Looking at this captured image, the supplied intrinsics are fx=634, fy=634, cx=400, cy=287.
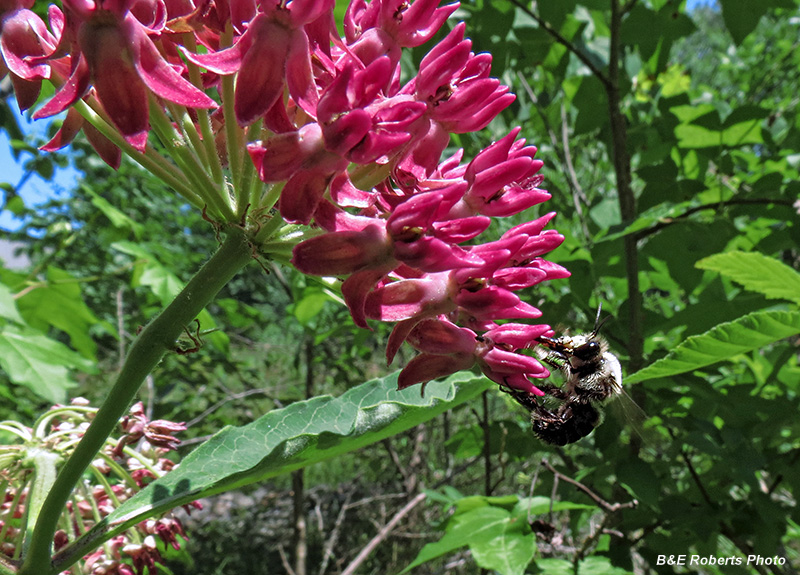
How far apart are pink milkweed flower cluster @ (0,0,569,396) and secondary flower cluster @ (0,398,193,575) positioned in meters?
0.70

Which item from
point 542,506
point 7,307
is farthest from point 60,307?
point 542,506

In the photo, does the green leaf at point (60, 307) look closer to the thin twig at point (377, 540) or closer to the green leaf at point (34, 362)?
the green leaf at point (34, 362)

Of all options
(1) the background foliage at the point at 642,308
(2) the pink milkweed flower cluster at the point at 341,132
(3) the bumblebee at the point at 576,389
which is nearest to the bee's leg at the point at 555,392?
(3) the bumblebee at the point at 576,389

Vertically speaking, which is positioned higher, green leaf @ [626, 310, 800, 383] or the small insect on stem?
green leaf @ [626, 310, 800, 383]

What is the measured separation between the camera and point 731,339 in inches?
64.6

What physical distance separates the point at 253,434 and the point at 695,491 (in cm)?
208

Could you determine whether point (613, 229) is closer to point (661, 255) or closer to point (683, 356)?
point (661, 255)

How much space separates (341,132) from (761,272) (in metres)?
1.42

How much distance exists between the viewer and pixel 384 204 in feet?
3.52

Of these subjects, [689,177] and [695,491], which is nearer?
[695,491]

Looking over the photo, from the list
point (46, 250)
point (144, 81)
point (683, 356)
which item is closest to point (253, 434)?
point (144, 81)

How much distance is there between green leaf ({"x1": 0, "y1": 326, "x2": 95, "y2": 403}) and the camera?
2.53 meters

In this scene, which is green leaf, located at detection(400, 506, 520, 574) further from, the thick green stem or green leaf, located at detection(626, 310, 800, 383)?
the thick green stem

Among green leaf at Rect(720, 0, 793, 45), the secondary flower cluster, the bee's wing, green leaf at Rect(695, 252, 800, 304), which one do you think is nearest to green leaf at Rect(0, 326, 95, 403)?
the secondary flower cluster
